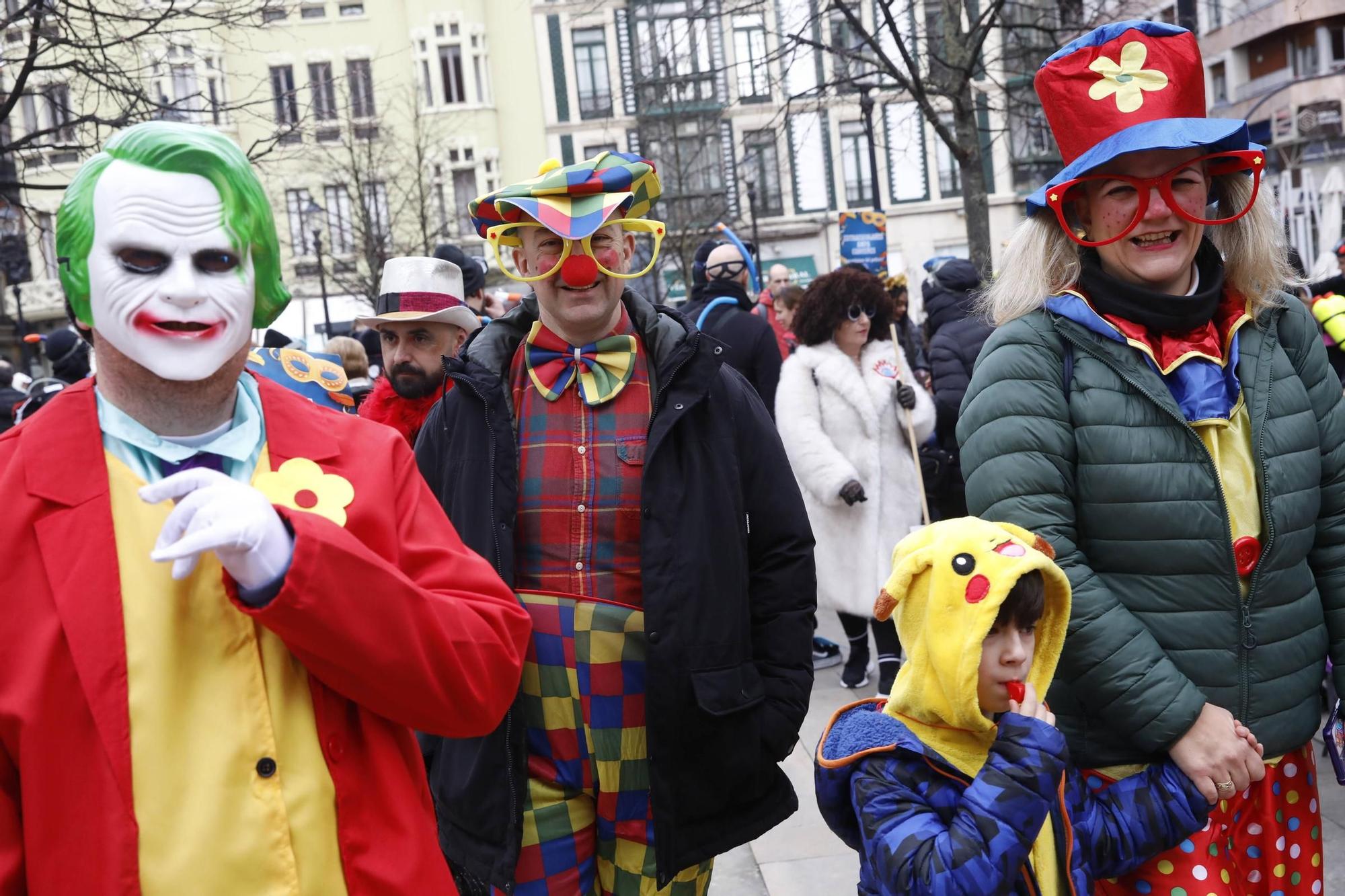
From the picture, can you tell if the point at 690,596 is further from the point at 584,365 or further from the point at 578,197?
the point at 578,197

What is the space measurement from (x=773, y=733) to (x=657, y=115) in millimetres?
29666

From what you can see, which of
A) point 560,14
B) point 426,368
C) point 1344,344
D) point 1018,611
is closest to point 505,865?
point 1018,611

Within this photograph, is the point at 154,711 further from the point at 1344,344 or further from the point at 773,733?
the point at 1344,344

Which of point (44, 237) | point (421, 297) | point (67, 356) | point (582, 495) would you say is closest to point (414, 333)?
point (421, 297)

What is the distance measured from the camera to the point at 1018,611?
2426 mm

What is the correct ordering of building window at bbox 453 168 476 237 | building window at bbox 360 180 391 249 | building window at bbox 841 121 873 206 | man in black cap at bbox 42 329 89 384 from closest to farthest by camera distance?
man in black cap at bbox 42 329 89 384 < building window at bbox 360 180 391 249 < building window at bbox 841 121 873 206 < building window at bbox 453 168 476 237

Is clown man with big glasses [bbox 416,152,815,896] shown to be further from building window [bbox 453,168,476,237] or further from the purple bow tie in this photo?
building window [bbox 453,168,476,237]

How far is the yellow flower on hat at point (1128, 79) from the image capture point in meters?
2.81

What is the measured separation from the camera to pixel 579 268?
311cm

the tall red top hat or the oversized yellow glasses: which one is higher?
the tall red top hat

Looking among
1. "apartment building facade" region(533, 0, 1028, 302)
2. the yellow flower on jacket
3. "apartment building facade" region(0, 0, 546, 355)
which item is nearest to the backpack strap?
the yellow flower on jacket

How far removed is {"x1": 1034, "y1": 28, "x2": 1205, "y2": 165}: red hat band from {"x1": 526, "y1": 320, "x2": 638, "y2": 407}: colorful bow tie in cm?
109

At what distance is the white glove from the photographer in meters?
1.59

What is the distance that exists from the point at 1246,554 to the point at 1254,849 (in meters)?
0.61
